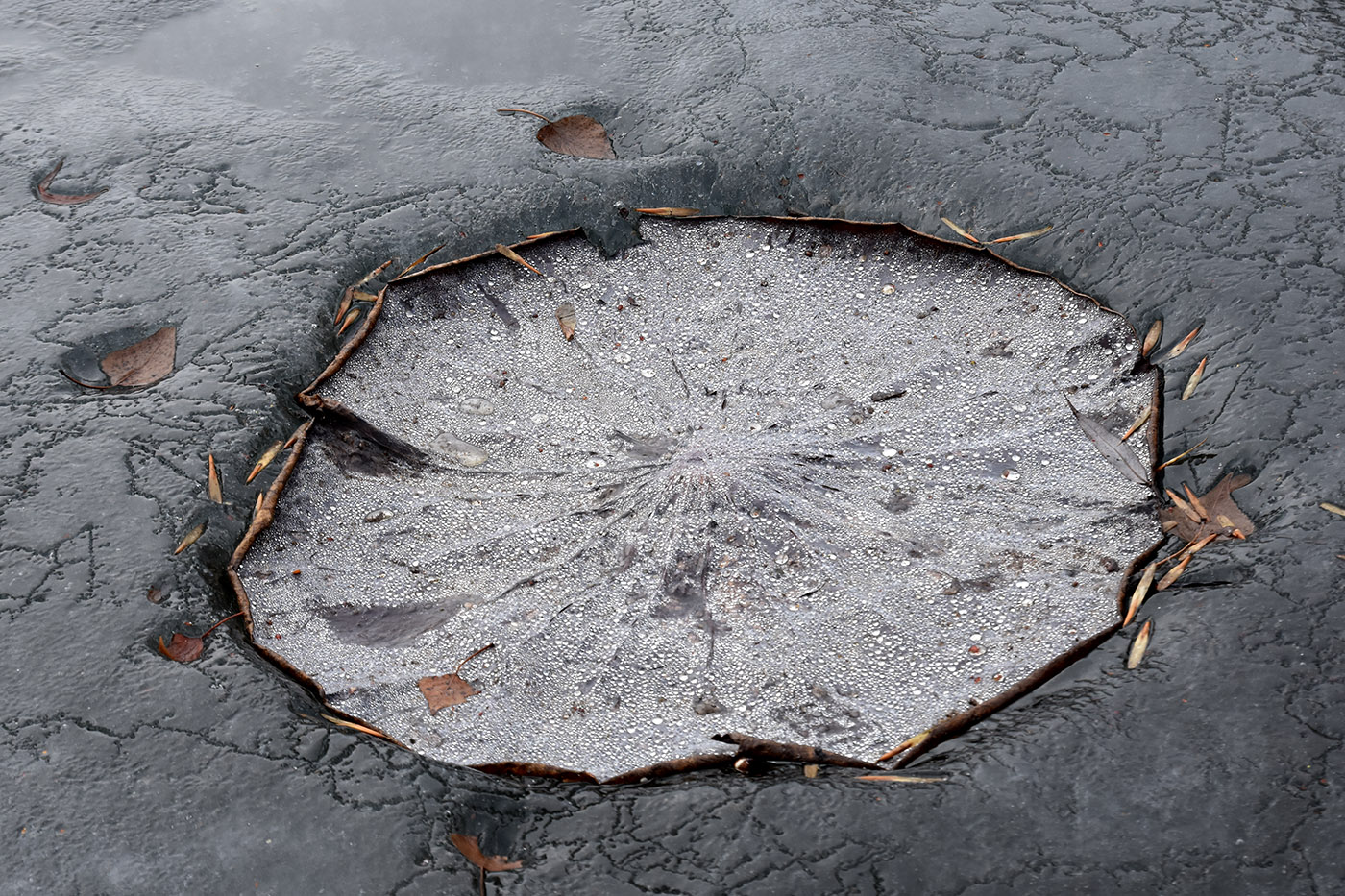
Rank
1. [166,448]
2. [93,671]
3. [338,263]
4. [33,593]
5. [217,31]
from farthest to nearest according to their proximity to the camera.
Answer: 1. [217,31]
2. [338,263]
3. [166,448]
4. [33,593]
5. [93,671]

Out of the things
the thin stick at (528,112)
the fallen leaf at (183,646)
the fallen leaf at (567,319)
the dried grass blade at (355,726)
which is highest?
the thin stick at (528,112)

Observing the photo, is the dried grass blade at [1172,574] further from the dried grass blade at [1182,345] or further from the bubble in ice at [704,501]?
the dried grass blade at [1182,345]

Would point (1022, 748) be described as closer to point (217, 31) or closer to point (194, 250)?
point (194, 250)

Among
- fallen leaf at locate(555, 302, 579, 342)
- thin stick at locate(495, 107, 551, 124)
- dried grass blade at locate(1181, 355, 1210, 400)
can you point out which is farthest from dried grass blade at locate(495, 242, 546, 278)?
dried grass blade at locate(1181, 355, 1210, 400)

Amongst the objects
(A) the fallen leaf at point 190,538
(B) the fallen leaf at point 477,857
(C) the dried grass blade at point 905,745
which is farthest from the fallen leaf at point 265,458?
(C) the dried grass blade at point 905,745

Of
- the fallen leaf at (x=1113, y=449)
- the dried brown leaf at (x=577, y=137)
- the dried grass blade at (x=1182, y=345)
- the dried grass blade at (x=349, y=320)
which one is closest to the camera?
the fallen leaf at (x=1113, y=449)

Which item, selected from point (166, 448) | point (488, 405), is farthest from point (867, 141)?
point (166, 448)

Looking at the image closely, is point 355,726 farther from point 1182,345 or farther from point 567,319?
point 1182,345
